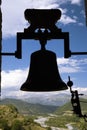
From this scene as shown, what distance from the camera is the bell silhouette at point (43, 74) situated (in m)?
5.17

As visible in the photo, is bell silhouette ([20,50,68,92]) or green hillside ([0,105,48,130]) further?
green hillside ([0,105,48,130])

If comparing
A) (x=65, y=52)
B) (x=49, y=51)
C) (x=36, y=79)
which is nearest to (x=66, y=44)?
(x=65, y=52)

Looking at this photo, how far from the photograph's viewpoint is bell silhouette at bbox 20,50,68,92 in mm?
5171

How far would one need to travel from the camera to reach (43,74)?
5.32 metres

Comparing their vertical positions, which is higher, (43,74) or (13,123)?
(43,74)

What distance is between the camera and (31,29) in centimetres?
488

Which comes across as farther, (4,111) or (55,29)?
(4,111)

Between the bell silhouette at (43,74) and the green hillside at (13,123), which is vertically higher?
the bell silhouette at (43,74)

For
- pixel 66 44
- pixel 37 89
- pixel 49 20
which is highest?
pixel 49 20

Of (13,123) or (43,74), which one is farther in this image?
(13,123)

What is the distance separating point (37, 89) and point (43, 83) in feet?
0.48

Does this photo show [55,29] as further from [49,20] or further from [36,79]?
[36,79]

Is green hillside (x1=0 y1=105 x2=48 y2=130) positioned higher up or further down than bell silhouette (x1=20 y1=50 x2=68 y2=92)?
further down

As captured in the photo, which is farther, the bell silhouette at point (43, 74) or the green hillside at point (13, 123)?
Answer: the green hillside at point (13, 123)
